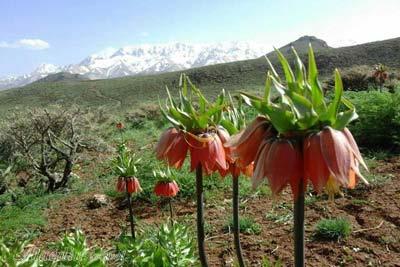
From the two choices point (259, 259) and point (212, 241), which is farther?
point (212, 241)

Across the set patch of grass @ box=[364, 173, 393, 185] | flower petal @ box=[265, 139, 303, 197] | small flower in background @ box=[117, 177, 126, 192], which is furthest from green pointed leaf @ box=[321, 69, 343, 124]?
patch of grass @ box=[364, 173, 393, 185]

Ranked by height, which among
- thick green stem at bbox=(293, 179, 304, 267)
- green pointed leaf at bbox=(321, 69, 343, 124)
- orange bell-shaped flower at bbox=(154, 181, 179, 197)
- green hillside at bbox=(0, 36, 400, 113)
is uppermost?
green pointed leaf at bbox=(321, 69, 343, 124)

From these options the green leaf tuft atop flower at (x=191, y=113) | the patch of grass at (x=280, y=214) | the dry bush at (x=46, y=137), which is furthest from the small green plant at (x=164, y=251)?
the dry bush at (x=46, y=137)

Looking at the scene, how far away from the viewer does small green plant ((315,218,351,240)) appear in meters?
4.13

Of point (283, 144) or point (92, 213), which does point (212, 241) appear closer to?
point (92, 213)

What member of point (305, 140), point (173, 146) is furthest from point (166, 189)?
point (305, 140)

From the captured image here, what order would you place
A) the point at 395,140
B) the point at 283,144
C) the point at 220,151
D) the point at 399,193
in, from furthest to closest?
1. the point at 395,140
2. the point at 399,193
3. the point at 220,151
4. the point at 283,144

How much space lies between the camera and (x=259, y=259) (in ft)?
12.8

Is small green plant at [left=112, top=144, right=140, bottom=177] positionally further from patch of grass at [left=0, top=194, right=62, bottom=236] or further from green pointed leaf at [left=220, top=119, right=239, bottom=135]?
patch of grass at [left=0, top=194, right=62, bottom=236]

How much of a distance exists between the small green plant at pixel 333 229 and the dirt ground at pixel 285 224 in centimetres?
7

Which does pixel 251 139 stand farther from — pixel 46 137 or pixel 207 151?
pixel 46 137

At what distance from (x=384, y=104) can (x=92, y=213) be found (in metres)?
5.16

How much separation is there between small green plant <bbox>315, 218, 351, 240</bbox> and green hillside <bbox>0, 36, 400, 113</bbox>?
4033 cm

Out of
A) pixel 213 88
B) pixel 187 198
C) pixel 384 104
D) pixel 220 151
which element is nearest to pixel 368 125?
pixel 384 104
